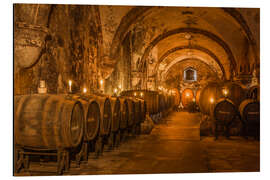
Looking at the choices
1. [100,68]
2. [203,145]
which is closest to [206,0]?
[203,145]

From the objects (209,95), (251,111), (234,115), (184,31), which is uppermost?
(184,31)

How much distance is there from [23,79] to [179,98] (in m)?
19.5

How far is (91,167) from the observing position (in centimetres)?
377

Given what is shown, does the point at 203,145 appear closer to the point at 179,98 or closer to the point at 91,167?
the point at 91,167

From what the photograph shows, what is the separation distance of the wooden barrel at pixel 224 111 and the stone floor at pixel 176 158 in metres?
0.66

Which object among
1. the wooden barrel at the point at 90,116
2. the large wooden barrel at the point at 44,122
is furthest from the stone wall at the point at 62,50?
the wooden barrel at the point at 90,116

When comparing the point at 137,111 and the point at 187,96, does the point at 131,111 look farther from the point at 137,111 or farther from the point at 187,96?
the point at 187,96

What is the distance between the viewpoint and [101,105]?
4.32 meters

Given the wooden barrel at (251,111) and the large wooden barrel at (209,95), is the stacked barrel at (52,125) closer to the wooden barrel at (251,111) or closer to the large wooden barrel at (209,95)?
the wooden barrel at (251,111)

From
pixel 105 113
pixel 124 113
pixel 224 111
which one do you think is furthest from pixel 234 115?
pixel 105 113

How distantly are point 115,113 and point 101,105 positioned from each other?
2.28 ft

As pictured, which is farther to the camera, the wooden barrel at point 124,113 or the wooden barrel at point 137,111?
the wooden barrel at point 137,111

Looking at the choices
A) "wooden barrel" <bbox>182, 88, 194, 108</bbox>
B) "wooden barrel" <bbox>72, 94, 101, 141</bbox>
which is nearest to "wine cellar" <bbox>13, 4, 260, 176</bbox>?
"wooden barrel" <bbox>72, 94, 101, 141</bbox>

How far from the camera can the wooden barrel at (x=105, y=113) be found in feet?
14.1
